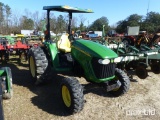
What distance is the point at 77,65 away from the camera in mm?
4969

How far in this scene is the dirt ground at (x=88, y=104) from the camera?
4.06 m

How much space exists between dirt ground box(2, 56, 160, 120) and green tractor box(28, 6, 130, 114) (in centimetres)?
22

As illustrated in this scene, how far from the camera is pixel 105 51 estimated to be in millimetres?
4289

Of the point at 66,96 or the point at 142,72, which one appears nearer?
the point at 66,96

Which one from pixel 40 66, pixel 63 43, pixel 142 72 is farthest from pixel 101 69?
pixel 142 72

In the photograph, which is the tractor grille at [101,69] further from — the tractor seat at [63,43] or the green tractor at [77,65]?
the tractor seat at [63,43]

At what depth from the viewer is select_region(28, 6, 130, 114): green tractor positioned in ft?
13.4

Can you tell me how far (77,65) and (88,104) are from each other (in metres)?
0.91

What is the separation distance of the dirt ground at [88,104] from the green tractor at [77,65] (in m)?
0.22

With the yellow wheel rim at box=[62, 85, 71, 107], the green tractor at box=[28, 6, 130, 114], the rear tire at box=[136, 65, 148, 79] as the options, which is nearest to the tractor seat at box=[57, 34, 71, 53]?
the green tractor at box=[28, 6, 130, 114]

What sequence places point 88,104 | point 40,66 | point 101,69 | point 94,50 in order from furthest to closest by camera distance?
point 40,66 < point 88,104 < point 94,50 < point 101,69

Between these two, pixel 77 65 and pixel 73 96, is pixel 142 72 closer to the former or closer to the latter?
pixel 77 65

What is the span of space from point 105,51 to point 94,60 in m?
0.29

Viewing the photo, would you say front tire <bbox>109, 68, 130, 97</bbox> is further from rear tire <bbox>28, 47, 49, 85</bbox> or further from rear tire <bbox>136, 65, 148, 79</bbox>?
rear tire <bbox>28, 47, 49, 85</bbox>
